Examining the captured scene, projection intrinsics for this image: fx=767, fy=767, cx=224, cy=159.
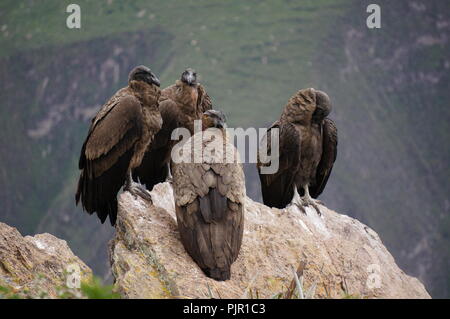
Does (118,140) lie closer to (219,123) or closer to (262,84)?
(219,123)

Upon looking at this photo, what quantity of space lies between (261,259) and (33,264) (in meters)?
2.71

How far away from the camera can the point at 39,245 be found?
970 centimetres

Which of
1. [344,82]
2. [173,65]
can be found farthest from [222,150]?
[344,82]

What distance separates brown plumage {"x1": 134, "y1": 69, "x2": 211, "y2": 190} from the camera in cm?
1064

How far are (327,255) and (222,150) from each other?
1.78m

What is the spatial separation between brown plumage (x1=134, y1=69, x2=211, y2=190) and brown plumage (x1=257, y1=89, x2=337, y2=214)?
3.98 ft

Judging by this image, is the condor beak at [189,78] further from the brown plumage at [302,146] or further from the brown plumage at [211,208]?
the brown plumage at [211,208]

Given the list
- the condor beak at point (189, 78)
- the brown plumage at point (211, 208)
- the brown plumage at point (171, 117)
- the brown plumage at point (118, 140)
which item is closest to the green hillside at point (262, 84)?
the brown plumage at point (171, 117)

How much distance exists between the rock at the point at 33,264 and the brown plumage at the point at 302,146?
128 inches

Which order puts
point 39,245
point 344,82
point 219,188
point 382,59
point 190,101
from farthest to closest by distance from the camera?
point 382,59 → point 344,82 → point 190,101 → point 39,245 → point 219,188

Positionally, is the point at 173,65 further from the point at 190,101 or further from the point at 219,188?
the point at 219,188

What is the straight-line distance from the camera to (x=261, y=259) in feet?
27.2
